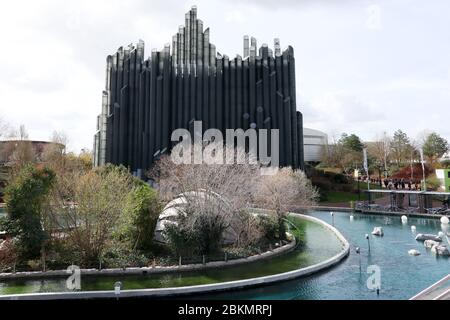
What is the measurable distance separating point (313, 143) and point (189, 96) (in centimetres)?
4424

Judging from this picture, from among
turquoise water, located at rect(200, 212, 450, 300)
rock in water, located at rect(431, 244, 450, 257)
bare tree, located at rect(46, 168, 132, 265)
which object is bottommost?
turquoise water, located at rect(200, 212, 450, 300)

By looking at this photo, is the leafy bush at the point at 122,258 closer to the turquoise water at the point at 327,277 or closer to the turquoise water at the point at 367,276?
the turquoise water at the point at 327,277

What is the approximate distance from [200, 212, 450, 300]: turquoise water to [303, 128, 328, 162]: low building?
60081 millimetres

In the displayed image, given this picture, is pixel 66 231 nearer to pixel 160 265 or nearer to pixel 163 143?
pixel 160 265

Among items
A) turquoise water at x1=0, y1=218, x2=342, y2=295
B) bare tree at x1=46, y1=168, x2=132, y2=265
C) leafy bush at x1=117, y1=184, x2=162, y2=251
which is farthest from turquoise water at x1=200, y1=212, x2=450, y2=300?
bare tree at x1=46, y1=168, x2=132, y2=265

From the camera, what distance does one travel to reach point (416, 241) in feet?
80.0

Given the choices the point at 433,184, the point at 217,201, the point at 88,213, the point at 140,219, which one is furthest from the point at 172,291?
the point at 433,184

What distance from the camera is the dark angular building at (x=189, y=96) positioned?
54.5 meters

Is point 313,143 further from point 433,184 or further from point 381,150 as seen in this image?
point 433,184

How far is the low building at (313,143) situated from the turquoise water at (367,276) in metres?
60.1

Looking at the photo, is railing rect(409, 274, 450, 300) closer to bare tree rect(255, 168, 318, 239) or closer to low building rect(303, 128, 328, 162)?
bare tree rect(255, 168, 318, 239)

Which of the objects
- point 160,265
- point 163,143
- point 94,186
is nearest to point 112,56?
point 163,143

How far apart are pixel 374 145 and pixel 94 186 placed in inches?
2689

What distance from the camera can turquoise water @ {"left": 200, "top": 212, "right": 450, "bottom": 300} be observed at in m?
14.5
